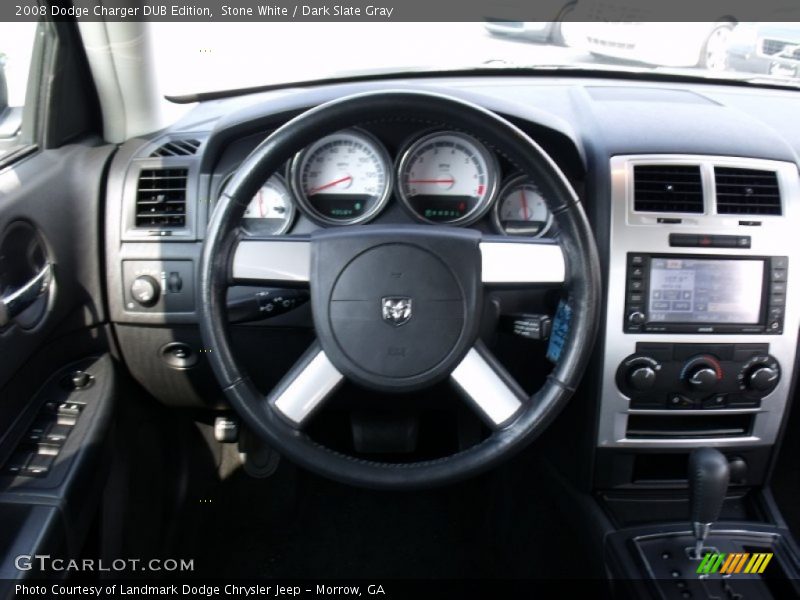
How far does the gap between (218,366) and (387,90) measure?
639mm

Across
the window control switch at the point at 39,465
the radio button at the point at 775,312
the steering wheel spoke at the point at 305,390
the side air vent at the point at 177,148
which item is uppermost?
the side air vent at the point at 177,148

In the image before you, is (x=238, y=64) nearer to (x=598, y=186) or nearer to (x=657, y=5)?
(x=598, y=186)

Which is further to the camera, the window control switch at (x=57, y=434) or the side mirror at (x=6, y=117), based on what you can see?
the side mirror at (x=6, y=117)

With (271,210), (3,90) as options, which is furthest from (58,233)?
(271,210)

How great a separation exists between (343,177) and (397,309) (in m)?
0.41

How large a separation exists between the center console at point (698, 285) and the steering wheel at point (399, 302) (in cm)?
34

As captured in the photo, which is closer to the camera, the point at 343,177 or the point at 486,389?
the point at 486,389

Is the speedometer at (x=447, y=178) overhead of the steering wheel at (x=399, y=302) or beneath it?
overhead

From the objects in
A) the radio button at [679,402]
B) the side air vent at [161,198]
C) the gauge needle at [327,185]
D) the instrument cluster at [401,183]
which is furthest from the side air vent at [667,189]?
the side air vent at [161,198]

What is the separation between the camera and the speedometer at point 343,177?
1.72 m

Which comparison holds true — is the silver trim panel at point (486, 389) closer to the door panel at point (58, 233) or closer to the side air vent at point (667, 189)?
the side air vent at point (667, 189)

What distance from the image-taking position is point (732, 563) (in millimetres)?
1812

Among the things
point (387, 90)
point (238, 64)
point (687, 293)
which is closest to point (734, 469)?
point (687, 293)

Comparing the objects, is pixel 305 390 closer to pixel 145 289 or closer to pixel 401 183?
pixel 401 183
